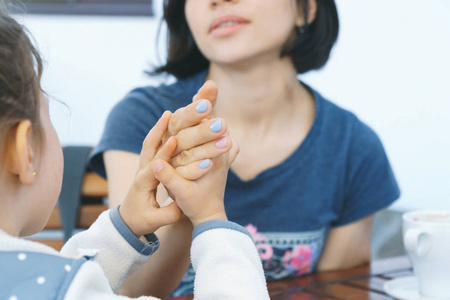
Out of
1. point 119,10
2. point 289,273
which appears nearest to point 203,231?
point 289,273

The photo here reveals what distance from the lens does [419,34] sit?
5.95 feet

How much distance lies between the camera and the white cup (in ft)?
2.33

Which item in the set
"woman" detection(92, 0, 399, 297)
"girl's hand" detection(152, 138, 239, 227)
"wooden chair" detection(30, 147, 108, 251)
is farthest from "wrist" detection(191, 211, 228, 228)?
"wooden chair" detection(30, 147, 108, 251)

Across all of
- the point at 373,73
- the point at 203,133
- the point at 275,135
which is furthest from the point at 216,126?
the point at 373,73

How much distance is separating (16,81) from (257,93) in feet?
2.17

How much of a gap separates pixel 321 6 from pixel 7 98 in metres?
0.87

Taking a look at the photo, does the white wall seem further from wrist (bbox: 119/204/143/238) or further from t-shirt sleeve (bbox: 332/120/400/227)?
wrist (bbox: 119/204/143/238)

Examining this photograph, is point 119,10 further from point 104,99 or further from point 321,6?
point 321,6

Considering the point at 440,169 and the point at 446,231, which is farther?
the point at 440,169

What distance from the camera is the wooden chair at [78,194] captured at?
154cm

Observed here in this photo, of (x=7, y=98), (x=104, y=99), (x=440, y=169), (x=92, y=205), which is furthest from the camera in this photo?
(x=104, y=99)

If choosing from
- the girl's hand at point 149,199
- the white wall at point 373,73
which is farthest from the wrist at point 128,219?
the white wall at point 373,73

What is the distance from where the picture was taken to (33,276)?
46cm

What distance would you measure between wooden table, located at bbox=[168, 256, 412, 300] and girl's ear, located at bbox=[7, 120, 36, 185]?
279mm
